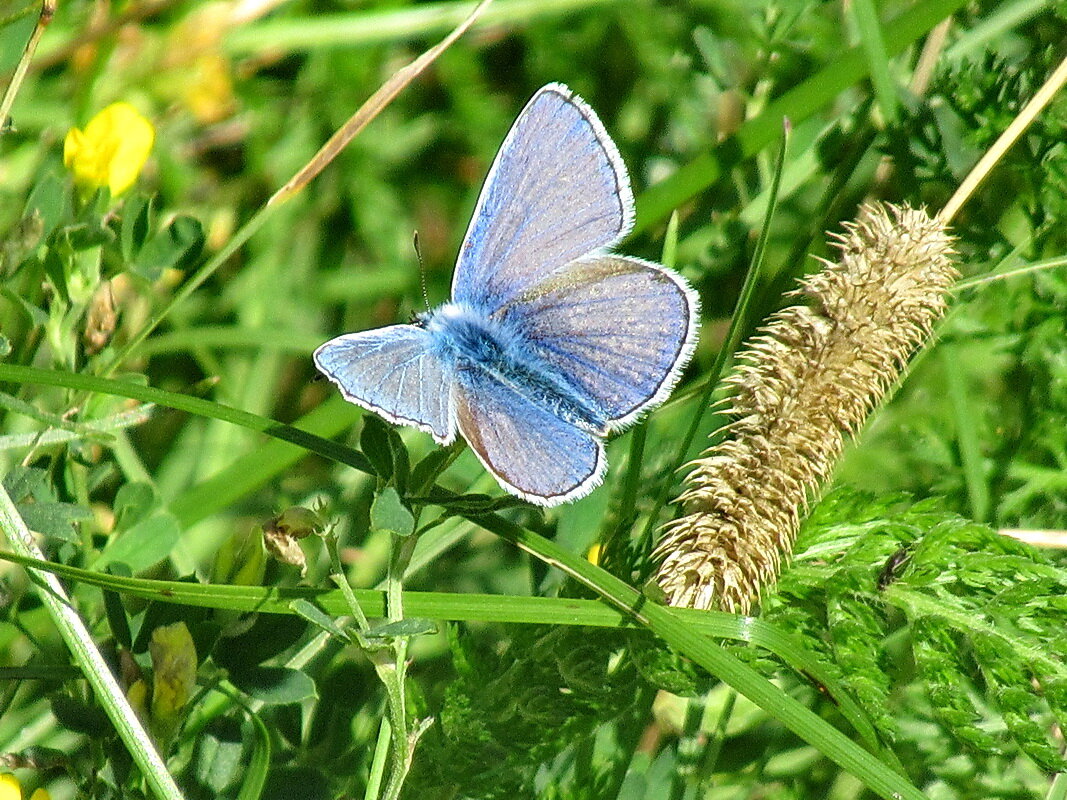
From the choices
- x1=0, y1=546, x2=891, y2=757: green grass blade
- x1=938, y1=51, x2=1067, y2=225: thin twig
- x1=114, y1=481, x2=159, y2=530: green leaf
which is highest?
x1=938, y1=51, x2=1067, y2=225: thin twig

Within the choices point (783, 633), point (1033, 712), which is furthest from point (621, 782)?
point (1033, 712)

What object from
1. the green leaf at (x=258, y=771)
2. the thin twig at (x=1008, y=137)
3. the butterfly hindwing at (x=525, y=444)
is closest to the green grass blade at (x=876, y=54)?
the thin twig at (x=1008, y=137)

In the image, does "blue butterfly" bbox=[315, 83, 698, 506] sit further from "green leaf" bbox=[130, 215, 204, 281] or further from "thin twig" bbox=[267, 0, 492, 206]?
"green leaf" bbox=[130, 215, 204, 281]

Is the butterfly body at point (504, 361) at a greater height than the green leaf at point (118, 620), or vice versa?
the butterfly body at point (504, 361)

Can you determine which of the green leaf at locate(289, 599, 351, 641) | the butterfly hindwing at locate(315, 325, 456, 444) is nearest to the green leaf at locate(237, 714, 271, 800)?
the green leaf at locate(289, 599, 351, 641)

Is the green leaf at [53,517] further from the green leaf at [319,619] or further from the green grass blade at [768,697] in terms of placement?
the green grass blade at [768,697]

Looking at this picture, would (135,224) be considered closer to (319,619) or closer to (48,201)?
(48,201)
